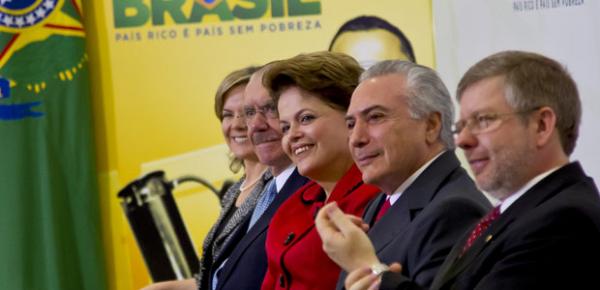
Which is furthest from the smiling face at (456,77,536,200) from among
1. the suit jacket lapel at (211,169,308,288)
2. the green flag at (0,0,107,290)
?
the green flag at (0,0,107,290)

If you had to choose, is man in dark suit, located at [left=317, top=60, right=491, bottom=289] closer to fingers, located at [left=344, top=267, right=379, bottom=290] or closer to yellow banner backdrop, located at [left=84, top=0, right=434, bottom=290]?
fingers, located at [left=344, top=267, right=379, bottom=290]

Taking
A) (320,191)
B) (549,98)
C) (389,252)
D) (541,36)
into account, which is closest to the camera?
(549,98)

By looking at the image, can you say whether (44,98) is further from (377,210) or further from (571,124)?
(571,124)

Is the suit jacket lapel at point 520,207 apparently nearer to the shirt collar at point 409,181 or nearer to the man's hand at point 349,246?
the man's hand at point 349,246

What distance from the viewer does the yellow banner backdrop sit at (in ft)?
16.9

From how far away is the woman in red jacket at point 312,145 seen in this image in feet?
9.88

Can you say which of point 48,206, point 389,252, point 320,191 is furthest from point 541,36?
point 48,206

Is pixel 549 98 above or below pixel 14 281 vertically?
above

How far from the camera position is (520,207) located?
7.32 ft

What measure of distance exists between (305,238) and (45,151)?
2.51m

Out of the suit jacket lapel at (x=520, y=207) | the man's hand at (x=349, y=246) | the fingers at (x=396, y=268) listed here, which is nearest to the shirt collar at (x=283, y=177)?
the man's hand at (x=349, y=246)

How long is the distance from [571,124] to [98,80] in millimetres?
3317

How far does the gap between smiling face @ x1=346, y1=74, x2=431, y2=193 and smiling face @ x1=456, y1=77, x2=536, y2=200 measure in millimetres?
351

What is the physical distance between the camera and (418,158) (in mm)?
2703
